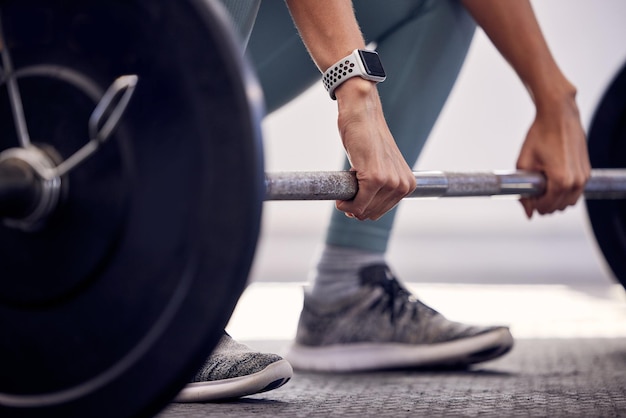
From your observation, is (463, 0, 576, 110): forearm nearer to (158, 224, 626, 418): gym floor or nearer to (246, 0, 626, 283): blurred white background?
(158, 224, 626, 418): gym floor

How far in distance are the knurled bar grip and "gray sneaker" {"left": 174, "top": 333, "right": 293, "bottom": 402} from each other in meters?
0.21

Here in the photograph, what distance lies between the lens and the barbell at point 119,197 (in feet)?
2.21

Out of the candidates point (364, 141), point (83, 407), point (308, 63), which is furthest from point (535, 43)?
point (83, 407)

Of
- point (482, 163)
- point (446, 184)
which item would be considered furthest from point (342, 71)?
point (482, 163)

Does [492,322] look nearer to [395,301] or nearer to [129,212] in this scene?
[395,301]

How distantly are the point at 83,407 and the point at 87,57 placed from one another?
0.28 meters

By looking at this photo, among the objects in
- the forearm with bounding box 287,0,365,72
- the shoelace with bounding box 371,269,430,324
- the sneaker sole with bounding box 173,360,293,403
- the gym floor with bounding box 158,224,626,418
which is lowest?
the gym floor with bounding box 158,224,626,418

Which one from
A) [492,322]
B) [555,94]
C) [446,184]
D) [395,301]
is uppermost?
[555,94]

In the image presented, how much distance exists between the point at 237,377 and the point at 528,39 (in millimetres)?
635

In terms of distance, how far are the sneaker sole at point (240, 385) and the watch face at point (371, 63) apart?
336 millimetres

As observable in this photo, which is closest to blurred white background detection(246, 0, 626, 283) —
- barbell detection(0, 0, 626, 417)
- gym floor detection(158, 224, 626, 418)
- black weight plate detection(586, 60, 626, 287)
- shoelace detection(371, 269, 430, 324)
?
gym floor detection(158, 224, 626, 418)

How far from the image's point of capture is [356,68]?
96 centimetres

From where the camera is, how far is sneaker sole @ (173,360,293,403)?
39.4 inches

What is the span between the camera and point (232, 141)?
67 cm
